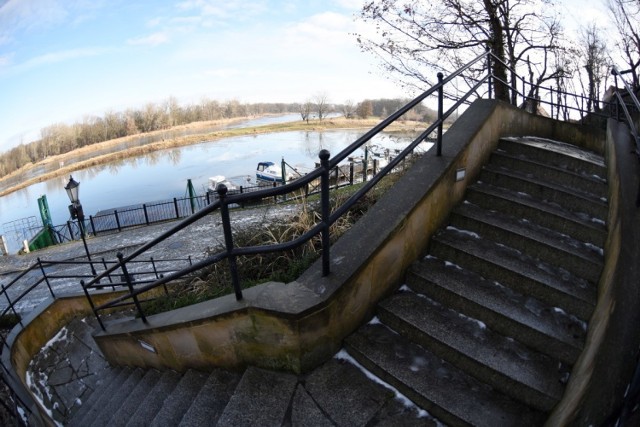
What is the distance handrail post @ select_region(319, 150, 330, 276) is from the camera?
2480 millimetres

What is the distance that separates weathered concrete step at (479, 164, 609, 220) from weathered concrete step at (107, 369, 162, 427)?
4.40m

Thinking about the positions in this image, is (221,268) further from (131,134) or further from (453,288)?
(131,134)

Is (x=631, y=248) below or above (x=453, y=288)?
above

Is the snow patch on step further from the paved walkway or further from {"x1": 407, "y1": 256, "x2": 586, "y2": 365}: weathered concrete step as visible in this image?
the paved walkway

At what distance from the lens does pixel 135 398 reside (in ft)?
12.8

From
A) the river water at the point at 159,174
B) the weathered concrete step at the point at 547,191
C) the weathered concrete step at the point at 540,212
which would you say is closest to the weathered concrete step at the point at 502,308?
the weathered concrete step at the point at 540,212

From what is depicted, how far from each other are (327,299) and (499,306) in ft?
4.52

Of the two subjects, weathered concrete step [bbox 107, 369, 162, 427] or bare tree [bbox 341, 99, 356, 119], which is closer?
weathered concrete step [bbox 107, 369, 162, 427]

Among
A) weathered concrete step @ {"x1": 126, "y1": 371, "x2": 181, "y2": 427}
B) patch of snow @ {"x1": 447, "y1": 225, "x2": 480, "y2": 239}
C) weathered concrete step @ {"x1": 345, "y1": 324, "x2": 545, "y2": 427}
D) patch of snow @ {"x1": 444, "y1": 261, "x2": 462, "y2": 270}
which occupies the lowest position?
weathered concrete step @ {"x1": 126, "y1": 371, "x2": 181, "y2": 427}

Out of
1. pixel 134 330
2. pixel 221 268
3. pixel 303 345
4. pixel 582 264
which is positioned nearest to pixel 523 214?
pixel 582 264

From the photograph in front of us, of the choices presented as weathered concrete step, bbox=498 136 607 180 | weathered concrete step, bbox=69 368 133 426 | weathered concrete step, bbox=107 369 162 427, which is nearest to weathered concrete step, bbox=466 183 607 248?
weathered concrete step, bbox=498 136 607 180

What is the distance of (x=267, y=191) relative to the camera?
7.95ft

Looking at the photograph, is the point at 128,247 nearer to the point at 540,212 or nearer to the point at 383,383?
the point at 383,383

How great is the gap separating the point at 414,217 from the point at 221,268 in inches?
108
